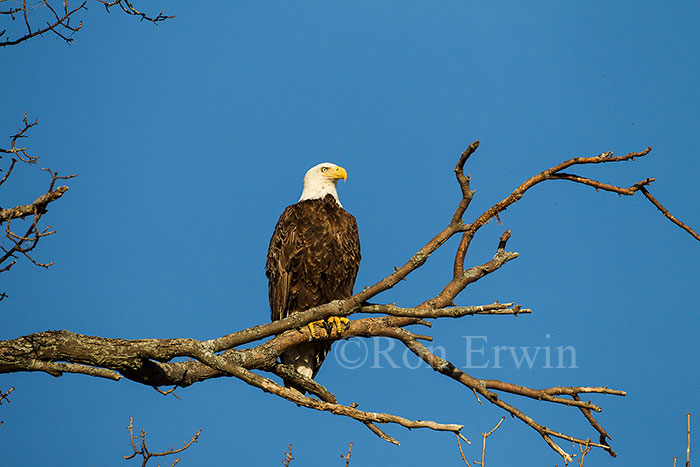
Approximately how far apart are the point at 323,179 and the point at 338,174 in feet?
0.49

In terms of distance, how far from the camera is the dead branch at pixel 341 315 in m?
3.17

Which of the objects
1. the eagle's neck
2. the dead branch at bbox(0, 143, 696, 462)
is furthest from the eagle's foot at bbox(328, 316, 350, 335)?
the eagle's neck

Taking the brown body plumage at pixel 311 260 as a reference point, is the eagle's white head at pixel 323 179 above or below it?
above

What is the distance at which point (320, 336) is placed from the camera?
5.10 metres

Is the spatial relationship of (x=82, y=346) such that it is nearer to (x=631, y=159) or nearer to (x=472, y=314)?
(x=472, y=314)

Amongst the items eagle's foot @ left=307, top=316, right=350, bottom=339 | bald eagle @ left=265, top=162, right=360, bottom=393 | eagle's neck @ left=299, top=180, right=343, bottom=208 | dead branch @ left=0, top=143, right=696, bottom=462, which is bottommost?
dead branch @ left=0, top=143, right=696, bottom=462

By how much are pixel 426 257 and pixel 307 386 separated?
4.51ft

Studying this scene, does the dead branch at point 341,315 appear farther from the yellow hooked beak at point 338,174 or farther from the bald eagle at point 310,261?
the yellow hooked beak at point 338,174

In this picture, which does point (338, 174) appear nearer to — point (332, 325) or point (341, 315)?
point (332, 325)

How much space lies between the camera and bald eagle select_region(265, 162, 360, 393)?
19.5 feet

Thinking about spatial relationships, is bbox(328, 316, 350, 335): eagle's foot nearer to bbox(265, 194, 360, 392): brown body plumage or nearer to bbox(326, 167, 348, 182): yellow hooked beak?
bbox(265, 194, 360, 392): brown body plumage

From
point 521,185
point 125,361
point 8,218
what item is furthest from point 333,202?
point 8,218

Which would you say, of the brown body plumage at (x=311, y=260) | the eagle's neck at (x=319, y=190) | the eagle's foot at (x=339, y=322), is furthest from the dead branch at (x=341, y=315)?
the eagle's neck at (x=319, y=190)

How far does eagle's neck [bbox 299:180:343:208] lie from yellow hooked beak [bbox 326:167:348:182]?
0.06 metres
